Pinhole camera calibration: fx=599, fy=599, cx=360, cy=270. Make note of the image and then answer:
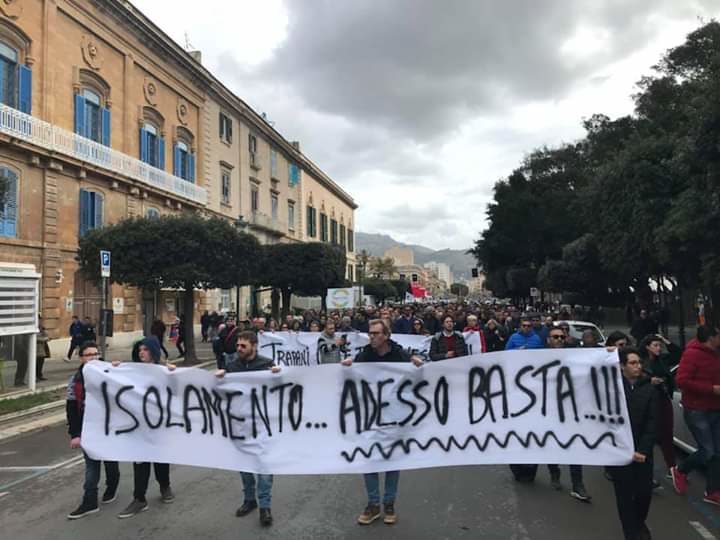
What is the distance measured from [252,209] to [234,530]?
43.0 m

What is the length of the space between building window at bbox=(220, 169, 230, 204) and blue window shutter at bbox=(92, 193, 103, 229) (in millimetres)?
14747

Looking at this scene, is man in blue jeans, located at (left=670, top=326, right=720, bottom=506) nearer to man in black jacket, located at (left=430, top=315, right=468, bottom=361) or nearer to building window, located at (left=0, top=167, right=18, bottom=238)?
man in black jacket, located at (left=430, top=315, right=468, bottom=361)

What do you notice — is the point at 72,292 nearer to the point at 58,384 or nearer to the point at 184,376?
the point at 58,384

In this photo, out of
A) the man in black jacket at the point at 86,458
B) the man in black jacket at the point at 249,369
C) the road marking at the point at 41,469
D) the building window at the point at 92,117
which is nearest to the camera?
the man in black jacket at the point at 249,369

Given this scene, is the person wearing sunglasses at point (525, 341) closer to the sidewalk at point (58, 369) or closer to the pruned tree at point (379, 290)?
the sidewalk at point (58, 369)

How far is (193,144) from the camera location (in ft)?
120

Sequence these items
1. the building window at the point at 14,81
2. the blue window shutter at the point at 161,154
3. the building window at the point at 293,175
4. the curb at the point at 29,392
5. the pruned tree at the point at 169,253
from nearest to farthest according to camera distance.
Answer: the curb at the point at 29,392 < the pruned tree at the point at 169,253 < the building window at the point at 14,81 < the blue window shutter at the point at 161,154 < the building window at the point at 293,175

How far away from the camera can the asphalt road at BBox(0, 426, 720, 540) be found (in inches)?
190

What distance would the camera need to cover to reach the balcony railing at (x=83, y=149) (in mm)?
21234

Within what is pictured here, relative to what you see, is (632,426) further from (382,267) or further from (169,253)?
(382,267)

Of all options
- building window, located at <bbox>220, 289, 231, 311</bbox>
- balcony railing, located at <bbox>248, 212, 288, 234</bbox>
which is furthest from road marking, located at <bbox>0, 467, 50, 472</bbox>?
balcony railing, located at <bbox>248, 212, 288, 234</bbox>

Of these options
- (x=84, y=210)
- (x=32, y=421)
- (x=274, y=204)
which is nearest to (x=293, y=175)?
(x=274, y=204)

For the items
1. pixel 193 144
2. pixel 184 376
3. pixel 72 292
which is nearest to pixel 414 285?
pixel 193 144

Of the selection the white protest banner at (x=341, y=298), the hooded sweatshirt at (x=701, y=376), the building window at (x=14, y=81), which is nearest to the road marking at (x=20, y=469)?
the hooded sweatshirt at (x=701, y=376)
